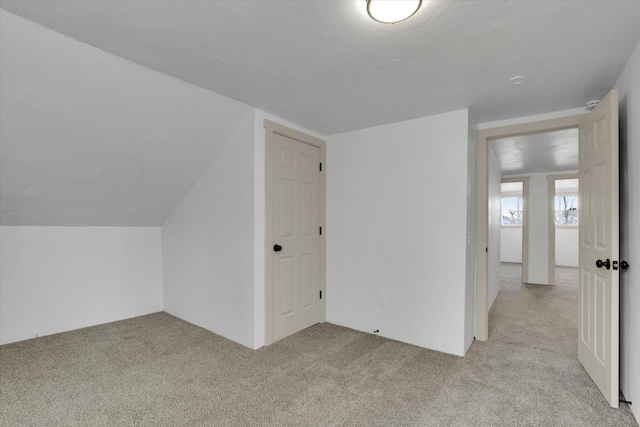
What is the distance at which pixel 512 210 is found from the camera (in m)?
9.59

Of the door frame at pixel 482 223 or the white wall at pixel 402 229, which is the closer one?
the white wall at pixel 402 229

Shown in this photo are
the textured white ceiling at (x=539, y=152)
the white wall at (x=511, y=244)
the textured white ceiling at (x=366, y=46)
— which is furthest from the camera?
the white wall at (x=511, y=244)

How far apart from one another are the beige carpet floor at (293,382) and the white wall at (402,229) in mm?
259

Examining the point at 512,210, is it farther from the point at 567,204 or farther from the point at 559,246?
the point at 559,246

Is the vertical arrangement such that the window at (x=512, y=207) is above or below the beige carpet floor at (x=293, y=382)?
above

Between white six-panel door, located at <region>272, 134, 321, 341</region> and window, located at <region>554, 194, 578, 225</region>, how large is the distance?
8492 millimetres

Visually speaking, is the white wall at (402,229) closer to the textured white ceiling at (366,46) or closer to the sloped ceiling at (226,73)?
A: the sloped ceiling at (226,73)

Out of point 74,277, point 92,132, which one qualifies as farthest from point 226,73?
point 74,277

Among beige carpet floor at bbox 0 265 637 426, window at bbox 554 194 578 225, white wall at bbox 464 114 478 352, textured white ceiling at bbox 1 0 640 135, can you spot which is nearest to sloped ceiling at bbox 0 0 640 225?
textured white ceiling at bbox 1 0 640 135

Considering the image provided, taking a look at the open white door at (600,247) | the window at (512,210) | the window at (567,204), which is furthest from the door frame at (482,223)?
the window at (512,210)

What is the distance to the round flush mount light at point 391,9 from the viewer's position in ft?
4.75

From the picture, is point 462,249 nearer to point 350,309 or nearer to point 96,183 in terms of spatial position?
point 350,309

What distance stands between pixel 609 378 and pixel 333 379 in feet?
6.13

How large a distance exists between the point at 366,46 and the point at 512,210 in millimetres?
9585
